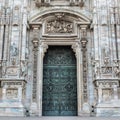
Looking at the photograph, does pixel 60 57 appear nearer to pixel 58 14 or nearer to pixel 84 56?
pixel 84 56

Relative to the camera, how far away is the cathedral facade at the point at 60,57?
1394cm

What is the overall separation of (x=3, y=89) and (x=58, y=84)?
305cm

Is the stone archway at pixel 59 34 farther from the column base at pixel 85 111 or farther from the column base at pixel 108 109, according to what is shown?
the column base at pixel 108 109

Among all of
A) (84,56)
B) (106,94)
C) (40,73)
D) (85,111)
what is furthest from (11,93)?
(106,94)

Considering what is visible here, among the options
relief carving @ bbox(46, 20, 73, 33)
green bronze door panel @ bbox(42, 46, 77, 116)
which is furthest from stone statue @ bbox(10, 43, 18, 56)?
relief carving @ bbox(46, 20, 73, 33)

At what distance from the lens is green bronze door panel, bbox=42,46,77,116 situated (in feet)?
48.9

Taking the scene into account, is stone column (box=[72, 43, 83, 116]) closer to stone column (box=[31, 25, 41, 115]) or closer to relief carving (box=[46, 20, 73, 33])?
relief carving (box=[46, 20, 73, 33])

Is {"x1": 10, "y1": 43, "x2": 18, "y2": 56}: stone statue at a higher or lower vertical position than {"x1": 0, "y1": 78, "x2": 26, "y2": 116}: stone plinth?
higher

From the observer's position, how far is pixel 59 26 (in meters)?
15.8

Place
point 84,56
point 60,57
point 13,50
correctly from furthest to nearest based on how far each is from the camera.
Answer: point 60,57 → point 84,56 → point 13,50

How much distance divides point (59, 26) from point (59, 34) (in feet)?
1.73

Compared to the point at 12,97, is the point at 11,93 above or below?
above

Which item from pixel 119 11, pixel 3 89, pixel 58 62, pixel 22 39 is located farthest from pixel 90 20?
pixel 3 89

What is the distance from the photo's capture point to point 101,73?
14117 mm
